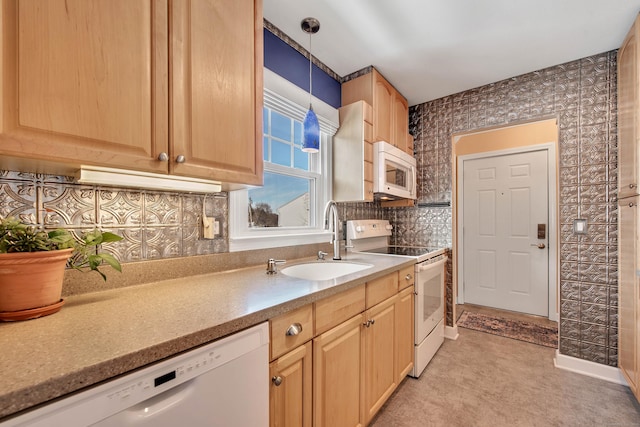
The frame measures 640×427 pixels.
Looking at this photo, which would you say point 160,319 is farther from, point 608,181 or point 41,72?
point 608,181

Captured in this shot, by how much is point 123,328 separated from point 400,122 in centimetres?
258

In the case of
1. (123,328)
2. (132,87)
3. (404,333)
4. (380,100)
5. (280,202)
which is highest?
(380,100)

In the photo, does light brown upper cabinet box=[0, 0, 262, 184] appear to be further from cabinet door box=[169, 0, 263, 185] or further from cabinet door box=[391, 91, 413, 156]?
cabinet door box=[391, 91, 413, 156]

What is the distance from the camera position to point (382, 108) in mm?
2311

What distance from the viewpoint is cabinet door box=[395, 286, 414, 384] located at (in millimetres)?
1754

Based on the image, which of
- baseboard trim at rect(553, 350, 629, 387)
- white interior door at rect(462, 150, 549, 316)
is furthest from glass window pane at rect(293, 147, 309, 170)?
white interior door at rect(462, 150, 549, 316)

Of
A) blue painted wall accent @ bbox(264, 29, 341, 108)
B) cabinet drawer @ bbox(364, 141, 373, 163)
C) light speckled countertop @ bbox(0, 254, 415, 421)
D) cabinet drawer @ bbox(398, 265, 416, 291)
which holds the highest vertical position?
blue painted wall accent @ bbox(264, 29, 341, 108)

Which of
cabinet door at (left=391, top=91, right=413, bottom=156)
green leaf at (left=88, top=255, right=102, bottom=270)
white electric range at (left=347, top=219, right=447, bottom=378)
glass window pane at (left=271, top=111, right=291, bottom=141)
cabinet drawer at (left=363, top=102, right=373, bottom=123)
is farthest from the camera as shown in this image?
cabinet door at (left=391, top=91, right=413, bottom=156)

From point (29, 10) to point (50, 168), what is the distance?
1.38ft

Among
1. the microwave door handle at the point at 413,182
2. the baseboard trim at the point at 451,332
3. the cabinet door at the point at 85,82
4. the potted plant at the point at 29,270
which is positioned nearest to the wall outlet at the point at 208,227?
the cabinet door at the point at 85,82

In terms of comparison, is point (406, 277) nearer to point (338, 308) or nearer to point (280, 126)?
point (338, 308)

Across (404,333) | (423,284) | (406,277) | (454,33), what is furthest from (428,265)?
(454,33)

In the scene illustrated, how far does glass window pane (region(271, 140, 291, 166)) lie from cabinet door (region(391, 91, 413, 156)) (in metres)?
1.05

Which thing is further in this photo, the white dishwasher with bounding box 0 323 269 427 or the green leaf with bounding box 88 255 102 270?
the green leaf with bounding box 88 255 102 270
